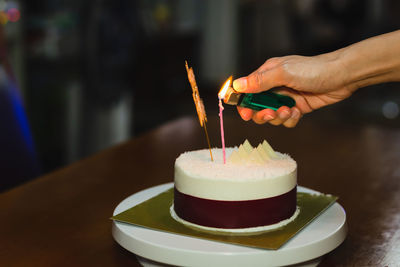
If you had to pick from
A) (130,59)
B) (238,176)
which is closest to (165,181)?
(238,176)

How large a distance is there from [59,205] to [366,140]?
1.08 m

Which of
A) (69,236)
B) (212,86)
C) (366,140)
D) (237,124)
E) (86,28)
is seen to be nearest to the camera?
(69,236)

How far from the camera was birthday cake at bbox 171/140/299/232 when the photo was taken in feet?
2.96

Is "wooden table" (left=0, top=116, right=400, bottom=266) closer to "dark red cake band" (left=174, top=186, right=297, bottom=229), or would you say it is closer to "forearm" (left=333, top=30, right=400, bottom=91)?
"dark red cake band" (left=174, top=186, right=297, bottom=229)

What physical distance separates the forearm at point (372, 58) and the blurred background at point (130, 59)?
3.29 ft

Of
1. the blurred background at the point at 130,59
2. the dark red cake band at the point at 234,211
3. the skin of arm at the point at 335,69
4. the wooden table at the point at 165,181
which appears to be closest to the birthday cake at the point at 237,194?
the dark red cake band at the point at 234,211

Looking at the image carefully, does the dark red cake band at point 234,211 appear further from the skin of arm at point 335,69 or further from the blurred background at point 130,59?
the blurred background at point 130,59

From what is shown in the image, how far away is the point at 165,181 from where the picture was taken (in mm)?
1355

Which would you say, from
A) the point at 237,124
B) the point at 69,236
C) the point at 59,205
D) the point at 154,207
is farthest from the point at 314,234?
the point at 237,124

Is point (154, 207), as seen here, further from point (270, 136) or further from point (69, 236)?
point (270, 136)

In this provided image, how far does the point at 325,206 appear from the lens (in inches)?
39.4

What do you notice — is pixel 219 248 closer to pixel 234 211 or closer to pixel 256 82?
pixel 234 211

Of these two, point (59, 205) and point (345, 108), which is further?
point (345, 108)

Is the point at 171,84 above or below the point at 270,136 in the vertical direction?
below
